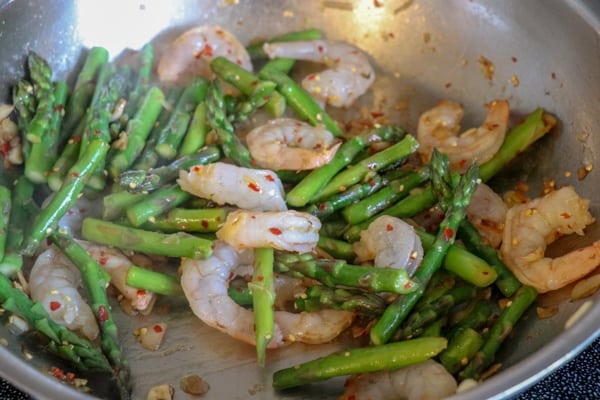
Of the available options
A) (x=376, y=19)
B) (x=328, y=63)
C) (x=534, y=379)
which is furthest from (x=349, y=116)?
(x=534, y=379)

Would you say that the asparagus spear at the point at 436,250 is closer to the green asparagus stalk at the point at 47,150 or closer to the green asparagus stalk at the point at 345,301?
the green asparagus stalk at the point at 345,301

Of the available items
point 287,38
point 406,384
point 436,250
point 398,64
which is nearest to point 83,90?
point 287,38

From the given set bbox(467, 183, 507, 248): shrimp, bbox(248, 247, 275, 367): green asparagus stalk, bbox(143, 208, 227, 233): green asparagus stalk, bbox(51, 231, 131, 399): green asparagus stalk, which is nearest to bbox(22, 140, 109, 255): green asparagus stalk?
bbox(51, 231, 131, 399): green asparagus stalk

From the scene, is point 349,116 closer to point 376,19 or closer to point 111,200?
point 376,19

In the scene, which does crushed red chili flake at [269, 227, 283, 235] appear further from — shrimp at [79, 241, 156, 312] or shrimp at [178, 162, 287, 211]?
shrimp at [79, 241, 156, 312]

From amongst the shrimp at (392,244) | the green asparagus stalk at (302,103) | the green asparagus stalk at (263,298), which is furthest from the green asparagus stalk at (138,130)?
the shrimp at (392,244)

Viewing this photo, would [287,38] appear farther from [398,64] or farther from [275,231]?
[275,231]
